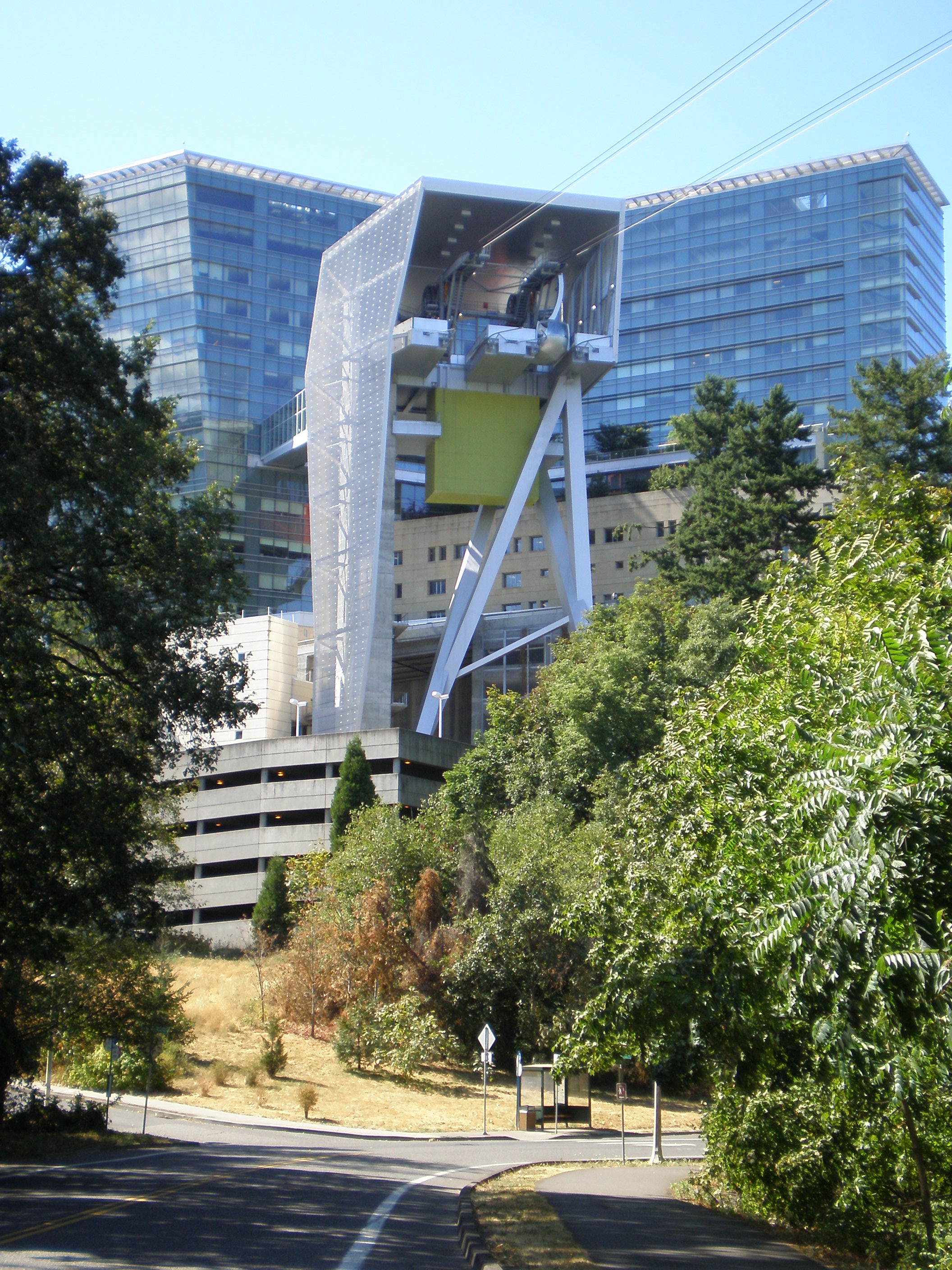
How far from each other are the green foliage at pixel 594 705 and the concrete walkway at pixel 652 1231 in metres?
22.2

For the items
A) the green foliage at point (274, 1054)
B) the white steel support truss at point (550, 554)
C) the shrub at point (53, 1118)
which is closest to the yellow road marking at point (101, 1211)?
the shrub at point (53, 1118)

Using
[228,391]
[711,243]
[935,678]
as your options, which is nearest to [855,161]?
[711,243]

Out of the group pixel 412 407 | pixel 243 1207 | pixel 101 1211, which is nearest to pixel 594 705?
pixel 412 407

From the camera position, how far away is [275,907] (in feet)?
159

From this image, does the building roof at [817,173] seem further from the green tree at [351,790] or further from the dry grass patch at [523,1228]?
the dry grass patch at [523,1228]

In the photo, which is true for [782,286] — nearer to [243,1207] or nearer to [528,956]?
[528,956]

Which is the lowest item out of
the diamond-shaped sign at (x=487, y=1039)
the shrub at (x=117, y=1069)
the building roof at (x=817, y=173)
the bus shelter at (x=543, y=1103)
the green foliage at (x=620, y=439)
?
the bus shelter at (x=543, y=1103)

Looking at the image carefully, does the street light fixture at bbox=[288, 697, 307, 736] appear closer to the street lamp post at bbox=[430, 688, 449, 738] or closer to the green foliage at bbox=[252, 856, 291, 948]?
the street lamp post at bbox=[430, 688, 449, 738]

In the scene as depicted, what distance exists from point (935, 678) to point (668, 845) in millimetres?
7657

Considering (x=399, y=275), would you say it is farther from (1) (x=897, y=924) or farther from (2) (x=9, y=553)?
(1) (x=897, y=924)

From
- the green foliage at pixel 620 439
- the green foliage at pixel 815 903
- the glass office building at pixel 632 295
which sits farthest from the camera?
the glass office building at pixel 632 295

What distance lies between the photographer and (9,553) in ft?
52.3

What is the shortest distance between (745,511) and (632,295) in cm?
7954

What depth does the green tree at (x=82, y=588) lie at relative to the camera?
53.8 feet
